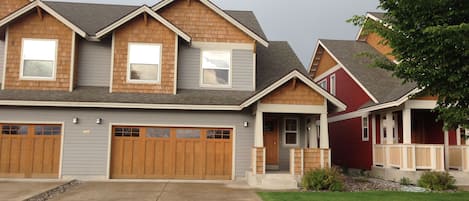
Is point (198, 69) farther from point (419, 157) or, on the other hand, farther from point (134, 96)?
point (419, 157)

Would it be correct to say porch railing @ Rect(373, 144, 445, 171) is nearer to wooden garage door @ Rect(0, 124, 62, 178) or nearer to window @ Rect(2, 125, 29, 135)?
wooden garage door @ Rect(0, 124, 62, 178)

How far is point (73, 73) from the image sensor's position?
15078mm

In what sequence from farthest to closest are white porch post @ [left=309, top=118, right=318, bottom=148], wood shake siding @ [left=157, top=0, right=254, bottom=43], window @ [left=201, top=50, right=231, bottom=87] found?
wood shake siding @ [left=157, top=0, right=254, bottom=43] → window @ [left=201, top=50, right=231, bottom=87] → white porch post @ [left=309, top=118, right=318, bottom=148]

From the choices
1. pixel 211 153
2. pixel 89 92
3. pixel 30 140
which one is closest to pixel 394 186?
pixel 211 153

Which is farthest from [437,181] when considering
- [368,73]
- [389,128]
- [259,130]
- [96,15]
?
[96,15]

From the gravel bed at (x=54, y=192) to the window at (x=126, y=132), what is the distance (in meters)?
2.07

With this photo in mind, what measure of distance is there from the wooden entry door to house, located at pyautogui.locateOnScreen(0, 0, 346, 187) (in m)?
0.12

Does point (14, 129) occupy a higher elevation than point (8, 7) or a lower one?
lower

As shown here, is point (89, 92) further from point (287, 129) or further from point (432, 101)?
point (432, 101)

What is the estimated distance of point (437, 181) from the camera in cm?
1359

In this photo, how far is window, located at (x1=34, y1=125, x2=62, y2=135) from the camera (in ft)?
48.6

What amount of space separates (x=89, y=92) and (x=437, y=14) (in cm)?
1144

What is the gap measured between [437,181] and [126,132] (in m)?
10.4

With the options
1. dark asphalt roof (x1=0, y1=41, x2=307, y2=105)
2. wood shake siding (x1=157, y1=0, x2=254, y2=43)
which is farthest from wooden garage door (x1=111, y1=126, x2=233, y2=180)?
wood shake siding (x1=157, y1=0, x2=254, y2=43)
